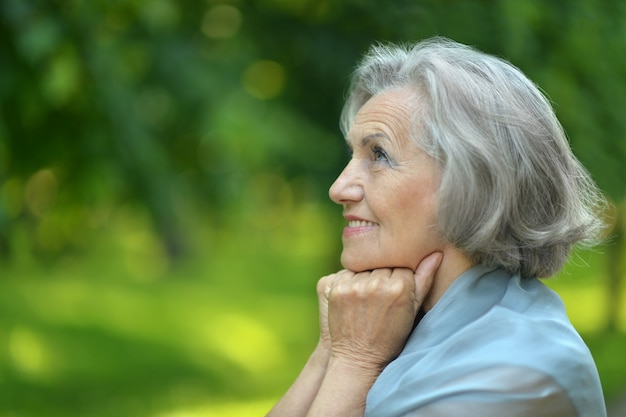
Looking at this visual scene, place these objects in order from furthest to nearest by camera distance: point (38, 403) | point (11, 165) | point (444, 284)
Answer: point (38, 403)
point (11, 165)
point (444, 284)

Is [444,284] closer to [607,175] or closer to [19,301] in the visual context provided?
[607,175]

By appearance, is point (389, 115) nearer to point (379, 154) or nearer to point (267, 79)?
point (379, 154)

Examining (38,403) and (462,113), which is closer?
(462,113)

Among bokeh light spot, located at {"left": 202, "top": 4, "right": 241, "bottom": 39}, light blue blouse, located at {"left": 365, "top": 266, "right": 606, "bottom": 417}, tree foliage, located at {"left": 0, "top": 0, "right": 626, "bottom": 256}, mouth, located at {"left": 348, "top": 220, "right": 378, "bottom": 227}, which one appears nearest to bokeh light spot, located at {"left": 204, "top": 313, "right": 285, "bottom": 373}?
tree foliage, located at {"left": 0, "top": 0, "right": 626, "bottom": 256}

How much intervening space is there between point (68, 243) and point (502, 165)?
15.6 ft

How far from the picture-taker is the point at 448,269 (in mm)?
2301

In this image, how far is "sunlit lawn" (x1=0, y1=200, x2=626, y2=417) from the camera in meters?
8.40

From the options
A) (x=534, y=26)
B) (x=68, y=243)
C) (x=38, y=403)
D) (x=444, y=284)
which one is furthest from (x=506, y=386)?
(x=38, y=403)

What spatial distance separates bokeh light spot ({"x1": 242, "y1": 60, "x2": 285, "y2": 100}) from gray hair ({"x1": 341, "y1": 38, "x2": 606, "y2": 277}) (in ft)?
12.1

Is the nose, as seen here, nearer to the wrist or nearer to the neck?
the neck

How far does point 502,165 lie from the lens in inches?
84.0

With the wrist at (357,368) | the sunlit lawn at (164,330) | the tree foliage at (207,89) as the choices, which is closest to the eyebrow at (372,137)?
the wrist at (357,368)

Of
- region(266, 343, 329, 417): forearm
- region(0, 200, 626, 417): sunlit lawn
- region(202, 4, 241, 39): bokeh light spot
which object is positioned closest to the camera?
region(266, 343, 329, 417): forearm

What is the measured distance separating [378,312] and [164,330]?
32.4ft
